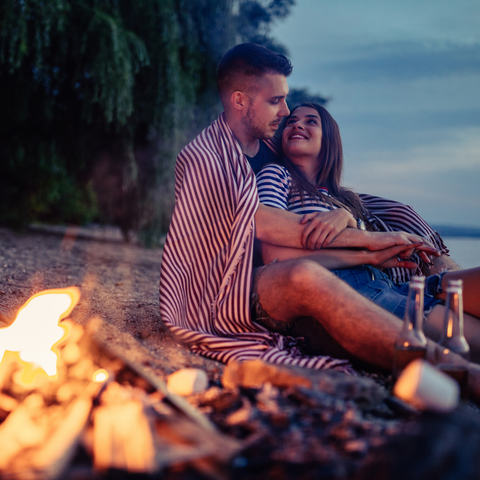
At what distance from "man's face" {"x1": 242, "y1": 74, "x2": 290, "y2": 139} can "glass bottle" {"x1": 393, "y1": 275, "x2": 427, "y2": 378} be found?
1.51m

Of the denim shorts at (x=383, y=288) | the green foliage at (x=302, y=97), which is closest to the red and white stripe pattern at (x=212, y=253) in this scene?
the denim shorts at (x=383, y=288)

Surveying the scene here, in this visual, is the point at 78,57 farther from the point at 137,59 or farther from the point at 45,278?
the point at 45,278

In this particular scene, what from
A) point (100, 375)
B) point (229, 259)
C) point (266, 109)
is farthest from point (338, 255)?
point (100, 375)

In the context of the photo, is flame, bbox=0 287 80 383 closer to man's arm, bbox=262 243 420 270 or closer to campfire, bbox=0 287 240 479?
campfire, bbox=0 287 240 479

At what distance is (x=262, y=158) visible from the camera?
3.06 m

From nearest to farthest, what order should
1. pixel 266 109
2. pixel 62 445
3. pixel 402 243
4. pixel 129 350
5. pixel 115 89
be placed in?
pixel 62 445
pixel 129 350
pixel 402 243
pixel 266 109
pixel 115 89

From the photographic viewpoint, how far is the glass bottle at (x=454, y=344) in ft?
5.52

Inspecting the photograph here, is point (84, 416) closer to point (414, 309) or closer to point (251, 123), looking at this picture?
point (414, 309)

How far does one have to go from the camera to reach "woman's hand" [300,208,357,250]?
2.32 meters

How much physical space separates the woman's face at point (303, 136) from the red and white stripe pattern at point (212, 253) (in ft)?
1.70

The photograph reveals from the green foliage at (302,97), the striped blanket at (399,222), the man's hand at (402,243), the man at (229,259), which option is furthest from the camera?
the green foliage at (302,97)

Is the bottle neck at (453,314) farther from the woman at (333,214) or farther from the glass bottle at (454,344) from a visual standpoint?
the woman at (333,214)

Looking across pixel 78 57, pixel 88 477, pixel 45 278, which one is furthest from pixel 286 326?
pixel 78 57

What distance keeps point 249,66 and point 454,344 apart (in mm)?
2089
